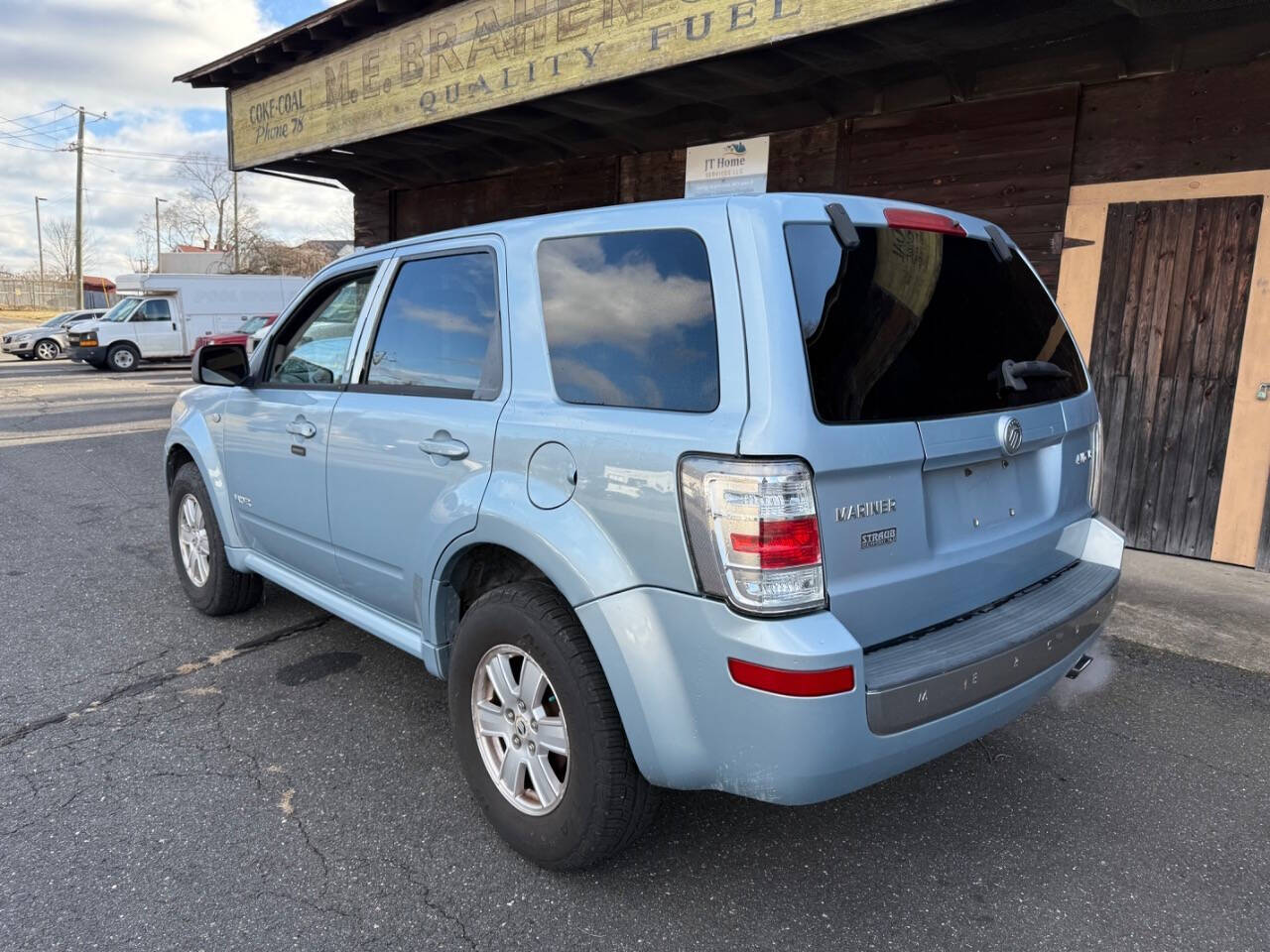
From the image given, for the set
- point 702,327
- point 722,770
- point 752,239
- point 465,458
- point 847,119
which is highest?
point 847,119

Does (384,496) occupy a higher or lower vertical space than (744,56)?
lower

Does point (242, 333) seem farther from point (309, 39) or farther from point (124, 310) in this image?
point (309, 39)

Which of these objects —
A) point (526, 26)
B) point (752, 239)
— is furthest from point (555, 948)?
point (526, 26)

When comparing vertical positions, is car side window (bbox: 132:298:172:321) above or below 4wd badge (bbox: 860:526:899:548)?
above

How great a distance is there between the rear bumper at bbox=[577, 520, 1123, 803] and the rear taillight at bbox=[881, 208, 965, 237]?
1160 mm

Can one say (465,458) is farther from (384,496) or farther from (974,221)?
(974,221)

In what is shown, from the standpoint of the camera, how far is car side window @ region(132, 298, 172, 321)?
74.2 feet

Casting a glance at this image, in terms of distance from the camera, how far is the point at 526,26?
6.81m

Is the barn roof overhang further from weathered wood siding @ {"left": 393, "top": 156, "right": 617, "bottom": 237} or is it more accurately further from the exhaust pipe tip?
the exhaust pipe tip

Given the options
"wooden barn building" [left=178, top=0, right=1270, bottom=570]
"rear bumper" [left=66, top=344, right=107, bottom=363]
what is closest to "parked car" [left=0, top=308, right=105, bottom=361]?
"rear bumper" [left=66, top=344, right=107, bottom=363]

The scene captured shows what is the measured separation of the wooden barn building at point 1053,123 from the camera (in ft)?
17.6

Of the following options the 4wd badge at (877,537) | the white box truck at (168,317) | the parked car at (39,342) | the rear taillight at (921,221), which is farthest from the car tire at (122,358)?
the 4wd badge at (877,537)

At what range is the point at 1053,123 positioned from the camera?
20.1ft

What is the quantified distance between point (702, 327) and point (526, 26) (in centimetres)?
579
